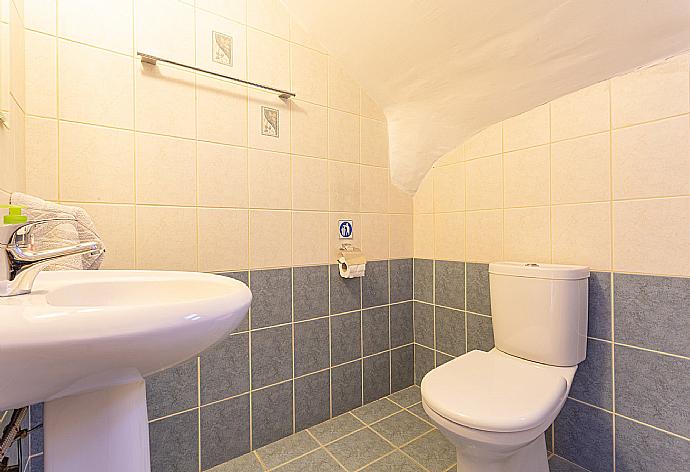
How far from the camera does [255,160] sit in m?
1.44

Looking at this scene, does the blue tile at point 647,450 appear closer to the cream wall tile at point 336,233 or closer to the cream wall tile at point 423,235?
the cream wall tile at point 423,235

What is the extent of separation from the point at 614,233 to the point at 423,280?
915 millimetres

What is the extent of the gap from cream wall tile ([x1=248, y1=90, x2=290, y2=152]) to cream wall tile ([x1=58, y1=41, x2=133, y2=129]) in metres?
0.43

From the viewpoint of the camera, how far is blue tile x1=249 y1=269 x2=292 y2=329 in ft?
4.73

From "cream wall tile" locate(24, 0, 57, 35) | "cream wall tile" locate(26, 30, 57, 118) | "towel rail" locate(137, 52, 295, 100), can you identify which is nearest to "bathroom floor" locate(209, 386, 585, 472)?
"cream wall tile" locate(26, 30, 57, 118)

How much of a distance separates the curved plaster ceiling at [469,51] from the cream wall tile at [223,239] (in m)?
0.92

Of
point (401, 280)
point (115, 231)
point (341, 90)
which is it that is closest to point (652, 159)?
point (401, 280)

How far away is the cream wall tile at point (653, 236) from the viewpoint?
112cm

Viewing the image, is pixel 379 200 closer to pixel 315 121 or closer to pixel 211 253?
pixel 315 121

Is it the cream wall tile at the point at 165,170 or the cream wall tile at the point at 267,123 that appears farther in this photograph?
the cream wall tile at the point at 267,123

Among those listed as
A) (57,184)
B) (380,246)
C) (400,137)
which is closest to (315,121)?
(400,137)

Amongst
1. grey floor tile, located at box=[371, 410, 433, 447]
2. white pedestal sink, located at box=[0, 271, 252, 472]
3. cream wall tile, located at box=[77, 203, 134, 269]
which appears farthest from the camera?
grey floor tile, located at box=[371, 410, 433, 447]

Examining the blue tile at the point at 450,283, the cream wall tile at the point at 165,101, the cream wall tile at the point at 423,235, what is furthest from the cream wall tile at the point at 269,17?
the blue tile at the point at 450,283

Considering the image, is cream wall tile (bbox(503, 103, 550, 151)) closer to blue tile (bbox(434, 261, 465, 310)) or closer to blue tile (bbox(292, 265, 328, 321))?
blue tile (bbox(434, 261, 465, 310))
